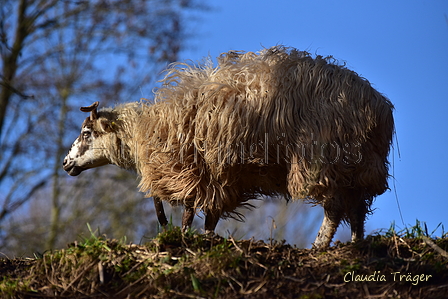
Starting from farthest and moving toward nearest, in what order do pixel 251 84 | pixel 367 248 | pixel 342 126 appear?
1. pixel 251 84
2. pixel 342 126
3. pixel 367 248

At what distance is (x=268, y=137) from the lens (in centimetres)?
508

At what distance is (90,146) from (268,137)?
2781 millimetres

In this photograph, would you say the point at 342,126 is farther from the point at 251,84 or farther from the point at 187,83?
the point at 187,83

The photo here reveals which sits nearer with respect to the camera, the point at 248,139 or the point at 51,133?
the point at 248,139

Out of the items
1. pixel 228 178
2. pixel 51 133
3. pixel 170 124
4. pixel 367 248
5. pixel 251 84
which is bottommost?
pixel 367 248

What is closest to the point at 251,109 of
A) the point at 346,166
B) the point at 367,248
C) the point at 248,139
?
the point at 248,139

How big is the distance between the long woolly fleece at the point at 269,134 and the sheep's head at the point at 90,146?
3.35 ft

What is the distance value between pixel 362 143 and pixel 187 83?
2.02 m

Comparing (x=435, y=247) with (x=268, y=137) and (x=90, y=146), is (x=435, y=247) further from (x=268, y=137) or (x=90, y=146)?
(x=90, y=146)

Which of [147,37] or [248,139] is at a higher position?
[147,37]

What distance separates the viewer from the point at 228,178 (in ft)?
17.9

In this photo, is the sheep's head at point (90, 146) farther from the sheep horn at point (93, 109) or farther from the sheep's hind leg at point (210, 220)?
the sheep's hind leg at point (210, 220)

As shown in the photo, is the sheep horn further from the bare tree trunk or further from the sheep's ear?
the bare tree trunk

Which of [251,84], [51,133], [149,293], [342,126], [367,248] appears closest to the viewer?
[149,293]
